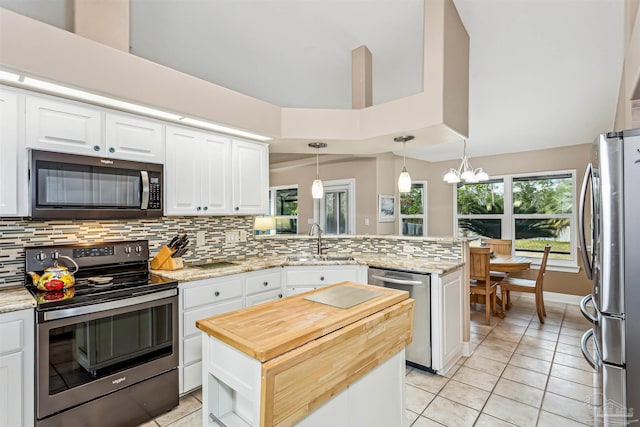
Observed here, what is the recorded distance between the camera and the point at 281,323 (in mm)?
1365

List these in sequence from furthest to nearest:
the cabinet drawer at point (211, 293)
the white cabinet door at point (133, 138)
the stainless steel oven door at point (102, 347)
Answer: the cabinet drawer at point (211, 293), the white cabinet door at point (133, 138), the stainless steel oven door at point (102, 347)

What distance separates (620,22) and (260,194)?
126 inches

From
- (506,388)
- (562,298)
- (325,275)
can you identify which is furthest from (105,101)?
(562,298)

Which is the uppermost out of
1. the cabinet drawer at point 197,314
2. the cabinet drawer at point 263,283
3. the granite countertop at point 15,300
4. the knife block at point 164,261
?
the knife block at point 164,261

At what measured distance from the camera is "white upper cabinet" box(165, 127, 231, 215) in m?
2.62

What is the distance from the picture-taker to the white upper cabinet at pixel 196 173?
2625mm

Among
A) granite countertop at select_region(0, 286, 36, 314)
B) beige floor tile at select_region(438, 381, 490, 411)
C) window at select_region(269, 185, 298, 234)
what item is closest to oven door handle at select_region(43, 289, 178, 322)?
granite countertop at select_region(0, 286, 36, 314)

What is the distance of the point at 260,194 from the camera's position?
131 inches

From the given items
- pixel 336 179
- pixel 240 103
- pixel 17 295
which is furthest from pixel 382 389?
pixel 336 179

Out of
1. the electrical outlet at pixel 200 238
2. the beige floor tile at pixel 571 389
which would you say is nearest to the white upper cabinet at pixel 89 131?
the electrical outlet at pixel 200 238

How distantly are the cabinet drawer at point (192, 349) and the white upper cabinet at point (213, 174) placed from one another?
3.35 feet

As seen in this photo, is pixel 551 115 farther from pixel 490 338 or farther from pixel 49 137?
pixel 49 137

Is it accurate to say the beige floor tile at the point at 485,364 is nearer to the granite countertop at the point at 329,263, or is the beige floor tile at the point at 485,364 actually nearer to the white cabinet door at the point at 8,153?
the granite countertop at the point at 329,263

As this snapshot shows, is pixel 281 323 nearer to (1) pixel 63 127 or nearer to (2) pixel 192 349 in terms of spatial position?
(2) pixel 192 349
